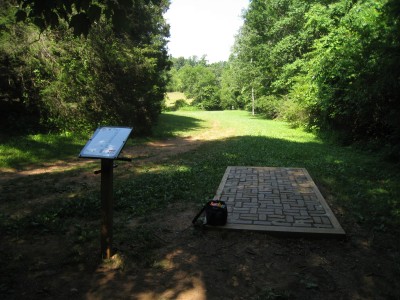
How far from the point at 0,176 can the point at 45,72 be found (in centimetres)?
669

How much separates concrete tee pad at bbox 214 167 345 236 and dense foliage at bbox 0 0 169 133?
8.10 meters

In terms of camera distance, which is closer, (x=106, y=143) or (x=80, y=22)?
(x=80, y=22)

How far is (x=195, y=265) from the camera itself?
415 cm

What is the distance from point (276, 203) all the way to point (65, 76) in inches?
448

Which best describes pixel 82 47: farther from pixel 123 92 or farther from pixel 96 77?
pixel 123 92

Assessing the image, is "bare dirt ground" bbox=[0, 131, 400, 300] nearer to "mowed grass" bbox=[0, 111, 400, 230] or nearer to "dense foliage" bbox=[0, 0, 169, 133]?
"mowed grass" bbox=[0, 111, 400, 230]

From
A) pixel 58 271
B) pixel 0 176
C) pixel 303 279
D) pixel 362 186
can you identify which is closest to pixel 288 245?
pixel 303 279

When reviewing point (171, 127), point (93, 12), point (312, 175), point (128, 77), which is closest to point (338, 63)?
point (312, 175)

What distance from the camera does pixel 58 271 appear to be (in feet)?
13.0

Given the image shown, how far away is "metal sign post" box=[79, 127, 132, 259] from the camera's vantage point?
383cm

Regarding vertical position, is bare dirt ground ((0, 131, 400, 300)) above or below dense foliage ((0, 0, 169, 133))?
below

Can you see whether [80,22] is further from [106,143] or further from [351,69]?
[351,69]

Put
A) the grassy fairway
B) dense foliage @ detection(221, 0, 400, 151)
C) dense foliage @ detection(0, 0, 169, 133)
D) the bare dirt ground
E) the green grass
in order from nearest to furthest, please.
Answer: the bare dirt ground
the grassy fairway
dense foliage @ detection(221, 0, 400, 151)
the green grass
dense foliage @ detection(0, 0, 169, 133)

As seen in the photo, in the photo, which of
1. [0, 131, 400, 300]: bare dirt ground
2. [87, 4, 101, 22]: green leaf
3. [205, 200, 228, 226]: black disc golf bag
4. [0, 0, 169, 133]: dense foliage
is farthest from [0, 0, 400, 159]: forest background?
[87, 4, 101, 22]: green leaf
